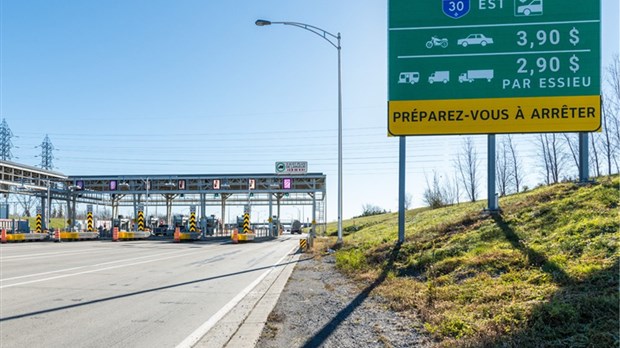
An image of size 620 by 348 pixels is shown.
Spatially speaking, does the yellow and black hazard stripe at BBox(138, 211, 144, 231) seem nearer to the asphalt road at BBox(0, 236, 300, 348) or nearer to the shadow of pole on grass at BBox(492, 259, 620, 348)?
the asphalt road at BBox(0, 236, 300, 348)

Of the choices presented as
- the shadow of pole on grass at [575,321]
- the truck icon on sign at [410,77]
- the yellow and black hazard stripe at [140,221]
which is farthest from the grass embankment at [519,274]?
the yellow and black hazard stripe at [140,221]

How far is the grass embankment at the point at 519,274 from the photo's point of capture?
5152mm

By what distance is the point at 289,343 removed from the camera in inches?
236

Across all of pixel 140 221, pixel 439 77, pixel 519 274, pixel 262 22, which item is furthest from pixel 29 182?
pixel 519 274

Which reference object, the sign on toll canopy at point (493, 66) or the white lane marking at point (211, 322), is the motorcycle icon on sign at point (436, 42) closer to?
the sign on toll canopy at point (493, 66)

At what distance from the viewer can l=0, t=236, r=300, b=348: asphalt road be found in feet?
21.4

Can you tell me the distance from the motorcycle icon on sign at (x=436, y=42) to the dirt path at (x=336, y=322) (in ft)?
22.5

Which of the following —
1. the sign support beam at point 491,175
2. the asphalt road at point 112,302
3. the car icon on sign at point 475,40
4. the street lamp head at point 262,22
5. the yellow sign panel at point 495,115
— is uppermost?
→ the street lamp head at point 262,22

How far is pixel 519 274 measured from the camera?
25.4 ft

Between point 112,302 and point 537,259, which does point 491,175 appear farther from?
point 112,302

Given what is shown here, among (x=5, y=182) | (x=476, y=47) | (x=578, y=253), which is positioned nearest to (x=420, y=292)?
(x=578, y=253)

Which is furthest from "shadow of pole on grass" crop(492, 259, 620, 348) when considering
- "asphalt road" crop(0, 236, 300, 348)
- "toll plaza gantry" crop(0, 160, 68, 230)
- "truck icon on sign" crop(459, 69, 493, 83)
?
"toll plaza gantry" crop(0, 160, 68, 230)

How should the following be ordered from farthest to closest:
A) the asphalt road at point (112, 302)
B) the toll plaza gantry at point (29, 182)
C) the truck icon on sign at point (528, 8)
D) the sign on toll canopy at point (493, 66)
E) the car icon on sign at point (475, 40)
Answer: the toll plaza gantry at point (29, 182) < the car icon on sign at point (475, 40) < the truck icon on sign at point (528, 8) < the sign on toll canopy at point (493, 66) < the asphalt road at point (112, 302)

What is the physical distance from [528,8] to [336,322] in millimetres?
9876
